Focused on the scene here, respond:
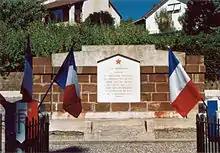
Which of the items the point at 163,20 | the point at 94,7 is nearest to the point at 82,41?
the point at 94,7

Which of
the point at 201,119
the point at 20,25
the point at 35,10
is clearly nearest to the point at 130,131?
the point at 201,119

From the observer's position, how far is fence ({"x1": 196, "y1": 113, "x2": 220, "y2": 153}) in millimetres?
5676

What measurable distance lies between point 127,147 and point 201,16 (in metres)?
23.7

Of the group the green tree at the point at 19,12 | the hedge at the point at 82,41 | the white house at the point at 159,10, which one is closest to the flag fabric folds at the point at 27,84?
the hedge at the point at 82,41

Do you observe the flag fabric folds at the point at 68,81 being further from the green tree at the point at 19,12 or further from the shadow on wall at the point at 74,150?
the green tree at the point at 19,12

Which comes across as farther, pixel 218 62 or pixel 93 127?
pixel 218 62

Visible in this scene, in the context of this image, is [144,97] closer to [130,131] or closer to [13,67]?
[130,131]

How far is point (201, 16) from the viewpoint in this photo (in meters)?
31.1

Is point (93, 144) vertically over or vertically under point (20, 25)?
under

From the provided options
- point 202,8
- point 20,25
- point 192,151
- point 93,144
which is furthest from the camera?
point 20,25

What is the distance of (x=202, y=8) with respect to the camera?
3052cm

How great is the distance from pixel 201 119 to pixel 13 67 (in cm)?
1572

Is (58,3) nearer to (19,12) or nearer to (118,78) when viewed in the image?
(19,12)

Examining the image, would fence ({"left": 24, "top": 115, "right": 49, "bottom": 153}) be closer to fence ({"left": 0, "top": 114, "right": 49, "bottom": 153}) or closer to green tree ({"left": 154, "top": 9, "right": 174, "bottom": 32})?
fence ({"left": 0, "top": 114, "right": 49, "bottom": 153})
